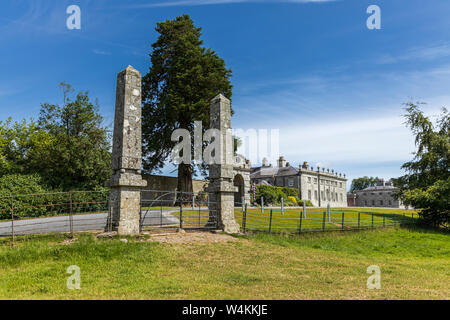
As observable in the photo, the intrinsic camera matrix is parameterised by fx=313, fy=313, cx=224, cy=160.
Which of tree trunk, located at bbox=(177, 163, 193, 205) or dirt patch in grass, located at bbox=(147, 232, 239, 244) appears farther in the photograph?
tree trunk, located at bbox=(177, 163, 193, 205)

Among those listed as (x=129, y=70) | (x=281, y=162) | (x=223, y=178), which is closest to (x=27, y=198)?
(x=129, y=70)

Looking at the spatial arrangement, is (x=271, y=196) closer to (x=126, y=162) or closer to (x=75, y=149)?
(x=75, y=149)

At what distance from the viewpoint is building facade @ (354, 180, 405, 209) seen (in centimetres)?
7906

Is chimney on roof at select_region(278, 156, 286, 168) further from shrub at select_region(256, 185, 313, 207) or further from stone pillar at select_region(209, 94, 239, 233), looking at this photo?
stone pillar at select_region(209, 94, 239, 233)

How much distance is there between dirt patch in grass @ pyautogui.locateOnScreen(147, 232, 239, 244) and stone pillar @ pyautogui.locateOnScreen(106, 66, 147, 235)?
0.76 m

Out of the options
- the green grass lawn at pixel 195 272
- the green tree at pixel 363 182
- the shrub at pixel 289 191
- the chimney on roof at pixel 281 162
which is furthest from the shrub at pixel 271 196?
the green tree at pixel 363 182

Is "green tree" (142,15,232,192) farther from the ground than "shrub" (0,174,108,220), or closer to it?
farther from the ground

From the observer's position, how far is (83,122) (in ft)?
82.4

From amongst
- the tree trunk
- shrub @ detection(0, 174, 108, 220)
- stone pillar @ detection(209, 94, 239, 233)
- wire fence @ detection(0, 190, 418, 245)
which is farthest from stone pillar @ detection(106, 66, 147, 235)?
the tree trunk

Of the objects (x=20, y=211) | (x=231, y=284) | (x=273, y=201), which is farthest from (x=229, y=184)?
(x=273, y=201)

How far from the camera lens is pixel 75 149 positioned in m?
23.3

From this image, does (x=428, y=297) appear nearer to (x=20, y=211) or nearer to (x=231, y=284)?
(x=231, y=284)

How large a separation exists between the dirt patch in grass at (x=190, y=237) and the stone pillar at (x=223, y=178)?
0.74 m

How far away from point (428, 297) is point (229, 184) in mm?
7247
